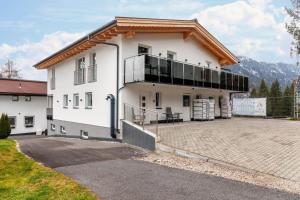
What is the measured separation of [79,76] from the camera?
21.2 m

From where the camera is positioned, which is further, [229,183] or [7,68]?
[7,68]

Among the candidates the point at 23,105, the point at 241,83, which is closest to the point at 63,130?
the point at 23,105

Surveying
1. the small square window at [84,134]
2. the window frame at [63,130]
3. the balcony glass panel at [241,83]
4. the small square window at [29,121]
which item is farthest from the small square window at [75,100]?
the balcony glass panel at [241,83]

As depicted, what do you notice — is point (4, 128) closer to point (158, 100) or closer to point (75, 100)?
point (75, 100)

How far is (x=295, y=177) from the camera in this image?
7465 mm

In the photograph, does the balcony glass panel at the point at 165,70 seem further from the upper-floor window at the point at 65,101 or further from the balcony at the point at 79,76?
the upper-floor window at the point at 65,101

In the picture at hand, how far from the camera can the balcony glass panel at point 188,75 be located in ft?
57.3

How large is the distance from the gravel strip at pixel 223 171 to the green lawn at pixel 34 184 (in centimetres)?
359

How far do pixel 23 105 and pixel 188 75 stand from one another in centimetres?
2306

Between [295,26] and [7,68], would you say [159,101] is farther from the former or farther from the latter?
[7,68]

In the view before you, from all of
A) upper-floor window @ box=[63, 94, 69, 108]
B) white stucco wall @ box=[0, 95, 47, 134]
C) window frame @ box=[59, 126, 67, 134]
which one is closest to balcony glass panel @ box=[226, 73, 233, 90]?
upper-floor window @ box=[63, 94, 69, 108]

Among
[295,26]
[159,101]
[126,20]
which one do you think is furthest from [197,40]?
[295,26]

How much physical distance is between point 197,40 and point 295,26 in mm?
15382

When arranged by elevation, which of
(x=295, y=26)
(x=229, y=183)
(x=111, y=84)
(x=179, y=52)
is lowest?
(x=229, y=183)
